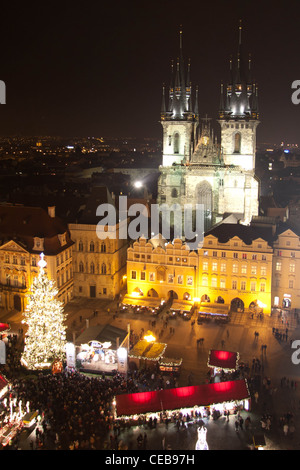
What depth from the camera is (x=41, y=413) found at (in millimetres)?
33719

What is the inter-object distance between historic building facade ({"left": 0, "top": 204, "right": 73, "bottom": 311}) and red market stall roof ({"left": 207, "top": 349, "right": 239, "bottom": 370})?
21184 mm

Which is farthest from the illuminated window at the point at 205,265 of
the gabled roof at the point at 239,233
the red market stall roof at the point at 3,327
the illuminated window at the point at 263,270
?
the red market stall roof at the point at 3,327

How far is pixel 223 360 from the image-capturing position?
132 feet

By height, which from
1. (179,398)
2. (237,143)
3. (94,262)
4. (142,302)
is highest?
(237,143)

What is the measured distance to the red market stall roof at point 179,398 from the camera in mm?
33531

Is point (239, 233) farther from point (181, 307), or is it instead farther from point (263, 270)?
point (181, 307)

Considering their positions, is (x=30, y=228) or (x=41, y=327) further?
(x=30, y=228)

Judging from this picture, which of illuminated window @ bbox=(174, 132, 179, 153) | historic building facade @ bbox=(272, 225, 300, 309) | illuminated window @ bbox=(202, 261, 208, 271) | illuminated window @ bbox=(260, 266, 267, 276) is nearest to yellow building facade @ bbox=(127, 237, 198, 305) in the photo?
illuminated window @ bbox=(202, 261, 208, 271)

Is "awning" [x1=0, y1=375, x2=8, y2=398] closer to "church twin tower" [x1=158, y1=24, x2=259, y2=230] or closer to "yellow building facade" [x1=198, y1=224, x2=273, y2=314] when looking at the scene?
"yellow building facade" [x1=198, y1=224, x2=273, y2=314]

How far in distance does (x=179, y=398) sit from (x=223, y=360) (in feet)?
23.2

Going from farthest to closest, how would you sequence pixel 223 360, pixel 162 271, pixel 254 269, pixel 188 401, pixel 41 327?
pixel 162 271 → pixel 254 269 → pixel 223 360 → pixel 41 327 → pixel 188 401

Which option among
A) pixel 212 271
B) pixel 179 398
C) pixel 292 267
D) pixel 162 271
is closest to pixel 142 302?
pixel 162 271

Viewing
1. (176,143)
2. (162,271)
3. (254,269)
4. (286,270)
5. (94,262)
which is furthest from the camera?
(176,143)

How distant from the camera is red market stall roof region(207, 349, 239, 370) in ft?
130
